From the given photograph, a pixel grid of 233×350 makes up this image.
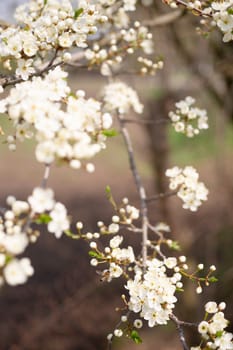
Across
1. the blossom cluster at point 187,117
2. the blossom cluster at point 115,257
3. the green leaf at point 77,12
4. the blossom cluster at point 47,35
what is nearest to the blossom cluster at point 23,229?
the blossom cluster at point 115,257

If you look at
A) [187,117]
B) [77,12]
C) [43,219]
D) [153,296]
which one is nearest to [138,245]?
[187,117]

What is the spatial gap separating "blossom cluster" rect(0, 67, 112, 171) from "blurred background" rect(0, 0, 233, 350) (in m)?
2.59

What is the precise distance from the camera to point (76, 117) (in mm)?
1627

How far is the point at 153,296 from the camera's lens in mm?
2035

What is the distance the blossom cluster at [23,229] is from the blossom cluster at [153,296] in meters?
0.64

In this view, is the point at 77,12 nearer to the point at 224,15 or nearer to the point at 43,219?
the point at 224,15

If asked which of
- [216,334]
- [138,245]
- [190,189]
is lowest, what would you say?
[216,334]

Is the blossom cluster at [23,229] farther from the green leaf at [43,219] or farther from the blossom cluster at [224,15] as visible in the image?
the blossom cluster at [224,15]

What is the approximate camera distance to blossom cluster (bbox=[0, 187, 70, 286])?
1394 mm

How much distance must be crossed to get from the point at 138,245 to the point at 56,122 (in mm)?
7880

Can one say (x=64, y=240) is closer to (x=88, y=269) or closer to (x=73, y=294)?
(x=88, y=269)

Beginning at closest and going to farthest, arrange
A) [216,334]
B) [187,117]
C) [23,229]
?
[23,229] → [216,334] → [187,117]

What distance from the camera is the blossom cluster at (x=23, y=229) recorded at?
139 cm

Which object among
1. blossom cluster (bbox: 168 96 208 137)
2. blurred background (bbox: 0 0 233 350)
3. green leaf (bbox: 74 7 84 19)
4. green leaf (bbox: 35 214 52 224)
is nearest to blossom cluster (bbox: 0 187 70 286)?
green leaf (bbox: 35 214 52 224)
